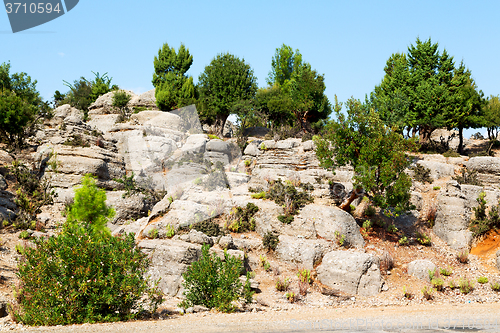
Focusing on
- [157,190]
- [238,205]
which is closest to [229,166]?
[157,190]

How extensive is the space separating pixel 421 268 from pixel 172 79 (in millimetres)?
46714

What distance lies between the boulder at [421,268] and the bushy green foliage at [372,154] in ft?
10.4

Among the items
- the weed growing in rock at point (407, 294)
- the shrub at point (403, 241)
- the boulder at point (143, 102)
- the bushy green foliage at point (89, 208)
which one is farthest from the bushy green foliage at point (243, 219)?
the boulder at point (143, 102)

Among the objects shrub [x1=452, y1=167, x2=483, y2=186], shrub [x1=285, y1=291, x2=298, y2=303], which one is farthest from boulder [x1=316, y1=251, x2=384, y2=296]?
shrub [x1=452, y1=167, x2=483, y2=186]

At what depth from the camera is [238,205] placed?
861 inches

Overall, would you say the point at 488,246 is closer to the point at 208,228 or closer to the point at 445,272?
the point at 445,272

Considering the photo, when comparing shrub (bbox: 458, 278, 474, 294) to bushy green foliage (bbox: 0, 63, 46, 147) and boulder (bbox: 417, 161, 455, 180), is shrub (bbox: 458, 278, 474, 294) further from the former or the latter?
bushy green foliage (bbox: 0, 63, 46, 147)

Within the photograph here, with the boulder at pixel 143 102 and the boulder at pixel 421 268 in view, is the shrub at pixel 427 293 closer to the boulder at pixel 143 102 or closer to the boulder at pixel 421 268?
the boulder at pixel 421 268

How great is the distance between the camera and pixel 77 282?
1015 cm

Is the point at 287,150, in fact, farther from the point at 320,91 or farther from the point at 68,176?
the point at 68,176

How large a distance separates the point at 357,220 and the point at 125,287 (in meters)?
15.7

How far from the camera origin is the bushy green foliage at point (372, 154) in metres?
19.6

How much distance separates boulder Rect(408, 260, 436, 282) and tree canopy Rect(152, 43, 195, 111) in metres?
39.0

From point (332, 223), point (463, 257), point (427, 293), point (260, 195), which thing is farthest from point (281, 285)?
point (463, 257)
